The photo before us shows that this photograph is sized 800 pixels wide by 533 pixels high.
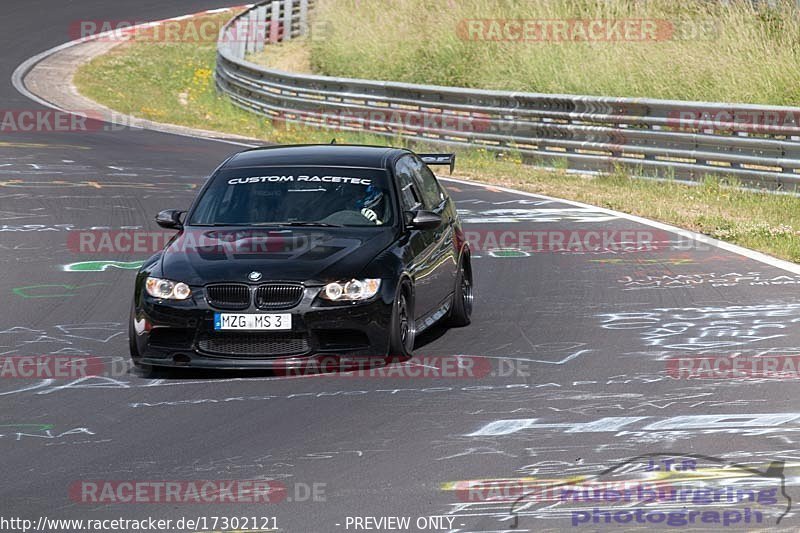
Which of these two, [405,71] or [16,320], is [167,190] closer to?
[16,320]

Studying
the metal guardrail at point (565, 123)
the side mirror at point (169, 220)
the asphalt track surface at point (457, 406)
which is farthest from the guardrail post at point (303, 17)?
the side mirror at point (169, 220)

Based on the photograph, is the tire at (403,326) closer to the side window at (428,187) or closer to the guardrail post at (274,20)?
the side window at (428,187)

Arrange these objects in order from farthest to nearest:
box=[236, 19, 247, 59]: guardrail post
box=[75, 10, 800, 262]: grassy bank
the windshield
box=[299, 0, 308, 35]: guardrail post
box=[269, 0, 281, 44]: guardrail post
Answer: box=[299, 0, 308, 35]: guardrail post
box=[269, 0, 281, 44]: guardrail post
box=[236, 19, 247, 59]: guardrail post
box=[75, 10, 800, 262]: grassy bank
the windshield

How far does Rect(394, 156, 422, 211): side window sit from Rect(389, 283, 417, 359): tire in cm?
104

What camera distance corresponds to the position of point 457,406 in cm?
873

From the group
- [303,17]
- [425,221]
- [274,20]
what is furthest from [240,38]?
[425,221]

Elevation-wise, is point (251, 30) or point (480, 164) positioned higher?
point (251, 30)

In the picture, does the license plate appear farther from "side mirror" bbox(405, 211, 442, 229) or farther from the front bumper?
"side mirror" bbox(405, 211, 442, 229)

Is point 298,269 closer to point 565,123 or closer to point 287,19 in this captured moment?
point 565,123

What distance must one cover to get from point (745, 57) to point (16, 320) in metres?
18.6

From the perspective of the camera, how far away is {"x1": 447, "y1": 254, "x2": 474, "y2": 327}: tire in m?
11.6

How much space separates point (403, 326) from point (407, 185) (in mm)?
1678

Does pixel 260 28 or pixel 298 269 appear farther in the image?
pixel 260 28

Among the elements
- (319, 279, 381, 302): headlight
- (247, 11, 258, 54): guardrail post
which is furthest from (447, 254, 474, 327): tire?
(247, 11, 258, 54): guardrail post
